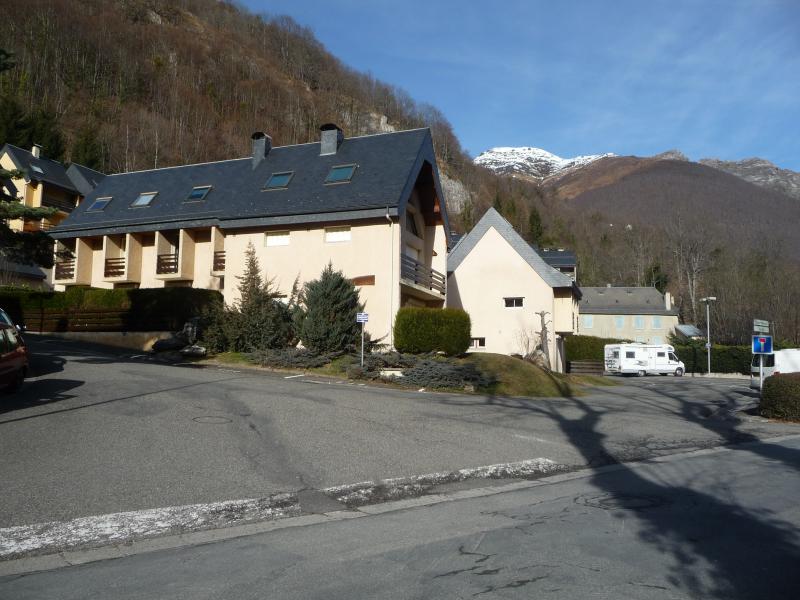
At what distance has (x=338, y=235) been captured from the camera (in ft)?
81.9

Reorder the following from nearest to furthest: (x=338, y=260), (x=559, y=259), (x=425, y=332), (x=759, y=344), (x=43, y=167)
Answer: (x=425, y=332) → (x=759, y=344) → (x=338, y=260) → (x=43, y=167) → (x=559, y=259)

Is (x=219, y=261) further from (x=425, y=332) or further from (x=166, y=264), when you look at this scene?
(x=425, y=332)

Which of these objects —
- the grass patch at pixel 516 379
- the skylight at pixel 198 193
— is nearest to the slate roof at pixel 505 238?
the grass patch at pixel 516 379

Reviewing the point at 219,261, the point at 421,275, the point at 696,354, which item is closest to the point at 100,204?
the point at 219,261

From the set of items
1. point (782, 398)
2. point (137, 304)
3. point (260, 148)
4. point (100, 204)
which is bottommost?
point (782, 398)

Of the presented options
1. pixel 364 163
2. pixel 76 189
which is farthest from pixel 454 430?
pixel 76 189

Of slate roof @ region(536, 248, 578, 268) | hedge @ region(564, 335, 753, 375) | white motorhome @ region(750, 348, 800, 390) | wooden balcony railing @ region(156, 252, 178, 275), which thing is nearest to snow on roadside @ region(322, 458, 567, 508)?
white motorhome @ region(750, 348, 800, 390)

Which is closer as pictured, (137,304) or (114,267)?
(137,304)

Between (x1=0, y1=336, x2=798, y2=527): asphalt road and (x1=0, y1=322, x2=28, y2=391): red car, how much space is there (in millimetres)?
363

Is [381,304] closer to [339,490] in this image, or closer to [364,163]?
[364,163]

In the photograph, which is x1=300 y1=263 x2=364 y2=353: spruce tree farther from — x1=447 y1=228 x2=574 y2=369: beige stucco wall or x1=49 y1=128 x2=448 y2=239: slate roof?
x1=447 y1=228 x2=574 y2=369: beige stucco wall

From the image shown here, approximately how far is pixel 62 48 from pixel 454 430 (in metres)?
87.3

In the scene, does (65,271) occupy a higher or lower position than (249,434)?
higher

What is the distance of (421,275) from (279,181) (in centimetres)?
739
